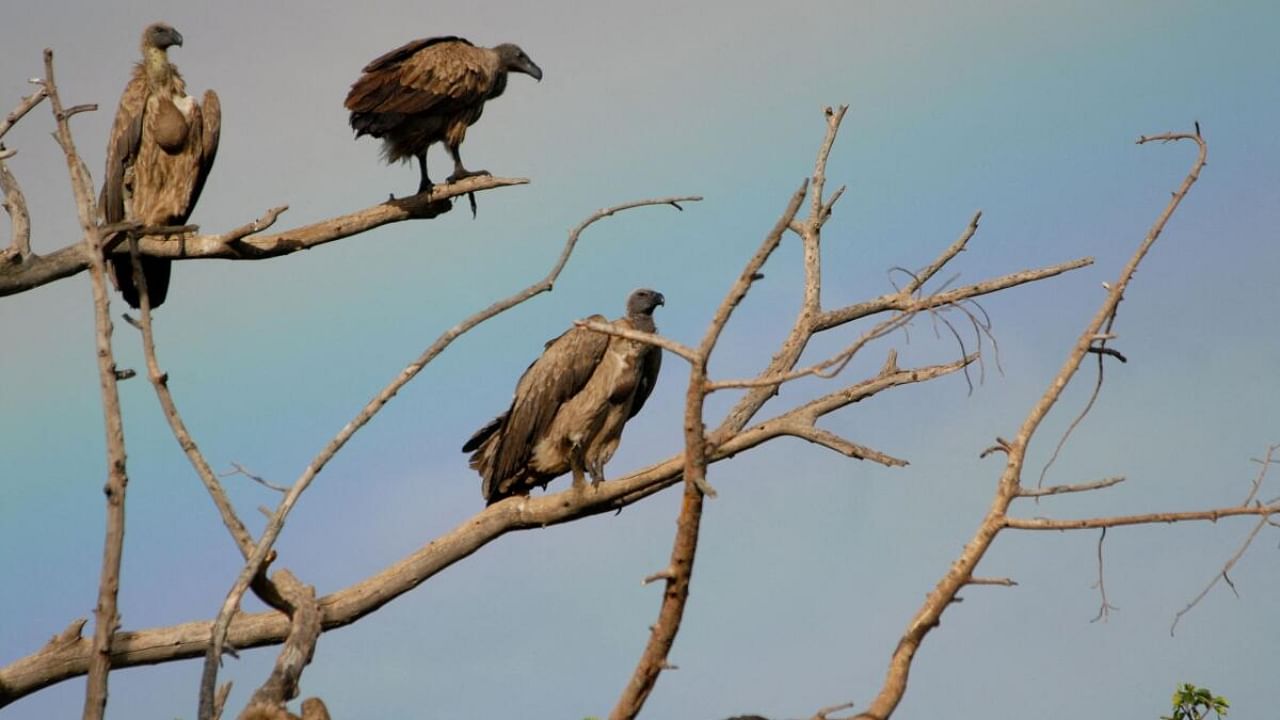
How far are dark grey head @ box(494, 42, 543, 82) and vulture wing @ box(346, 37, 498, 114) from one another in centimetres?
28

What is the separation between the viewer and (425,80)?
10.1 meters

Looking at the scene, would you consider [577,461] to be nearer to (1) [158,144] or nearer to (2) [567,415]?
(2) [567,415]

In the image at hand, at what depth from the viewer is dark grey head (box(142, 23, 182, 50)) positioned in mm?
9891

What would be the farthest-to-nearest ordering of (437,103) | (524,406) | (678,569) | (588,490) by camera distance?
(437,103), (524,406), (588,490), (678,569)

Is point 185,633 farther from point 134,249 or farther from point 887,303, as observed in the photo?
point 887,303

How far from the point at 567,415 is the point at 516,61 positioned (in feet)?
8.78

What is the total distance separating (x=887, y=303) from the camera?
909 cm

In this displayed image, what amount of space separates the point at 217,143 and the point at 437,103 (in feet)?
4.18

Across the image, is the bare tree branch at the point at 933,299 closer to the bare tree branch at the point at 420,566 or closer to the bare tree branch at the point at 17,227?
the bare tree branch at the point at 420,566

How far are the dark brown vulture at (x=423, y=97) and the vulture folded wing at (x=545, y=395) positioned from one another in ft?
3.94

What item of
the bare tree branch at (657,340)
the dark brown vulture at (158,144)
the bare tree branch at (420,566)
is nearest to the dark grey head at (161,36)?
the dark brown vulture at (158,144)

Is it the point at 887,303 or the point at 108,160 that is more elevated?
the point at 108,160

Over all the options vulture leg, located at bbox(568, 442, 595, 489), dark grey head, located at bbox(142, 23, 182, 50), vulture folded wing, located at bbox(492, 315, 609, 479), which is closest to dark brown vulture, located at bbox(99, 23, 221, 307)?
dark grey head, located at bbox(142, 23, 182, 50)

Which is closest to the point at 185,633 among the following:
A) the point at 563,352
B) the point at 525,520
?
the point at 525,520
